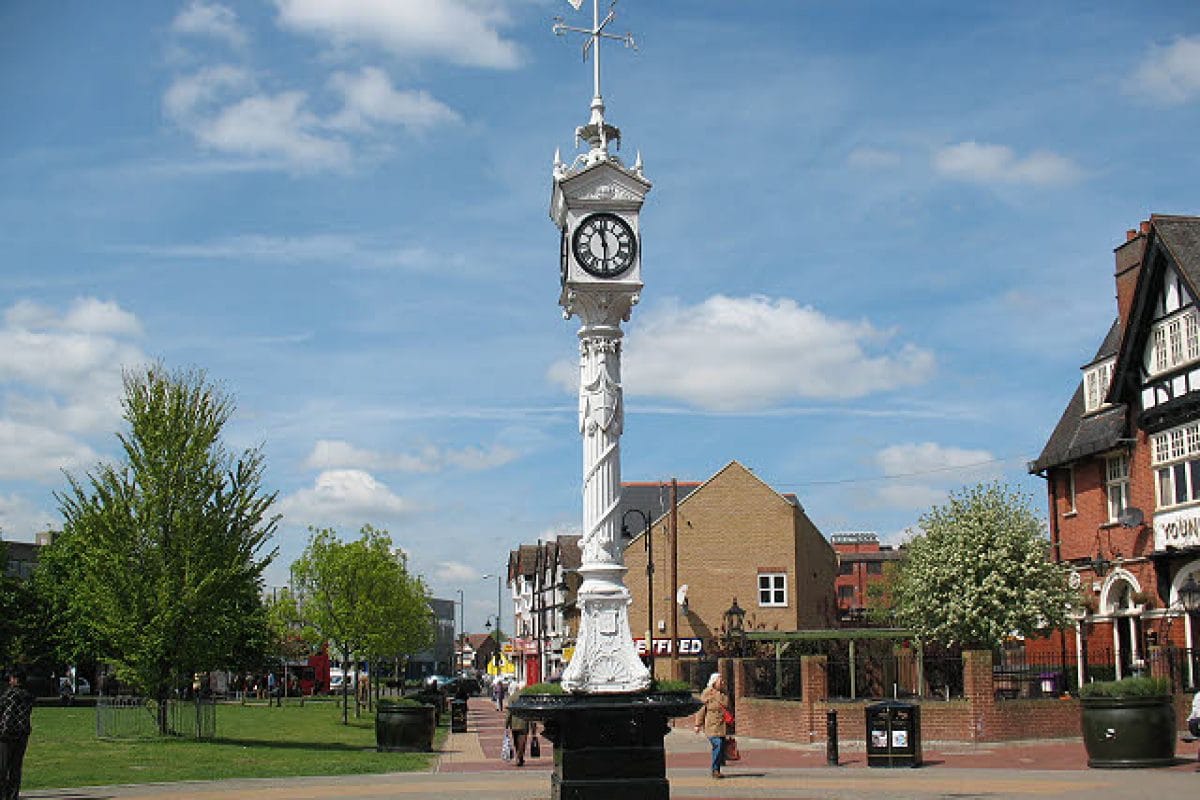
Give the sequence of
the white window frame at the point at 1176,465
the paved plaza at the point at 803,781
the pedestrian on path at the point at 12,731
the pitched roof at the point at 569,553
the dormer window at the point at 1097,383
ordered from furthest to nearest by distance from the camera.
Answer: the pitched roof at the point at 569,553 → the dormer window at the point at 1097,383 → the white window frame at the point at 1176,465 → the paved plaza at the point at 803,781 → the pedestrian on path at the point at 12,731

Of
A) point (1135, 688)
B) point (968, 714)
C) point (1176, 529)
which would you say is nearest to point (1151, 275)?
point (1176, 529)

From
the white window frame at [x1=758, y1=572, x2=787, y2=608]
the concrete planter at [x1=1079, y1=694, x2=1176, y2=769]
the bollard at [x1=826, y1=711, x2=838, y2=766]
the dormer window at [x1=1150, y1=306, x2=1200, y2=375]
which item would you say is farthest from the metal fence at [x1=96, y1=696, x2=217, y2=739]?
the white window frame at [x1=758, y1=572, x2=787, y2=608]

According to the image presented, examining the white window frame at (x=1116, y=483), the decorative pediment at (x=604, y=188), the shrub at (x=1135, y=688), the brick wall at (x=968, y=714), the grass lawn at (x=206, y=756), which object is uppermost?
the decorative pediment at (x=604, y=188)

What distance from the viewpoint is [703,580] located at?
5575 cm

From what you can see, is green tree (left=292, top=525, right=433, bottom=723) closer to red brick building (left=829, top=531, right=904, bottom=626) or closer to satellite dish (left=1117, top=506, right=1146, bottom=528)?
satellite dish (left=1117, top=506, right=1146, bottom=528)

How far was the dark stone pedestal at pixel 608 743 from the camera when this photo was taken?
13938 mm

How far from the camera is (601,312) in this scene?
16.3 metres

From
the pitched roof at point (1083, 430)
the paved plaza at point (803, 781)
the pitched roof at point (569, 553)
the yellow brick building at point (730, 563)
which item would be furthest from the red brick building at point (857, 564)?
the paved plaza at point (803, 781)

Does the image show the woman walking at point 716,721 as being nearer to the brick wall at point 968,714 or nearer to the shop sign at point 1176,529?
the brick wall at point 968,714

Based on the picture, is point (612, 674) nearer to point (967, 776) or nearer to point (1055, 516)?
point (967, 776)

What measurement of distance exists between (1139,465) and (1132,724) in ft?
46.2

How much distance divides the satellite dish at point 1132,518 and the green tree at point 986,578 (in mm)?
2060

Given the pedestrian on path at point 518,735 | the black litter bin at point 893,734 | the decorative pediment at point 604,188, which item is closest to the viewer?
the decorative pediment at point 604,188

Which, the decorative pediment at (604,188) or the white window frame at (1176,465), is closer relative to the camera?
the decorative pediment at (604,188)
